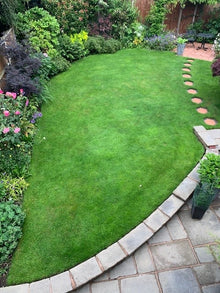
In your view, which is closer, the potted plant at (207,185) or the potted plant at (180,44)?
the potted plant at (207,185)

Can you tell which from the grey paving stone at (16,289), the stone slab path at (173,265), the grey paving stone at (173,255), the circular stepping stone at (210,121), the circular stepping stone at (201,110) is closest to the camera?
the grey paving stone at (16,289)

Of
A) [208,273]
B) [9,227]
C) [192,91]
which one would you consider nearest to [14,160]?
[9,227]

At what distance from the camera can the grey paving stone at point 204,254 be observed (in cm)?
311

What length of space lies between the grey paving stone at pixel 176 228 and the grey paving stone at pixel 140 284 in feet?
2.36

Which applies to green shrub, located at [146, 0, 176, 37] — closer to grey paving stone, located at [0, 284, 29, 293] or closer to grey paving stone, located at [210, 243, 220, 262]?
grey paving stone, located at [210, 243, 220, 262]

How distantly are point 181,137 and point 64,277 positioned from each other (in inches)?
138

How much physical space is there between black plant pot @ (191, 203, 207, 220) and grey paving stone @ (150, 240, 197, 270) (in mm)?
Answer: 440

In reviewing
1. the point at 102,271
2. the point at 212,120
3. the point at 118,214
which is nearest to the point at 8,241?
the point at 102,271

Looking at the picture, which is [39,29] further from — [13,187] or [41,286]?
[41,286]

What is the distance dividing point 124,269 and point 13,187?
2134 mm

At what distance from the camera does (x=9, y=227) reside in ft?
10.2

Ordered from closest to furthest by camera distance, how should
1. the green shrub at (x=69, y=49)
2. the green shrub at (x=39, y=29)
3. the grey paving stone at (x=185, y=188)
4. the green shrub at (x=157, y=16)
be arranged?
1. the grey paving stone at (x=185, y=188)
2. the green shrub at (x=39, y=29)
3. the green shrub at (x=69, y=49)
4. the green shrub at (x=157, y=16)

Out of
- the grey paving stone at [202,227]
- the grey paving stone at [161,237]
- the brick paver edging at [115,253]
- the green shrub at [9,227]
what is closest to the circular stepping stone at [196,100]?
the brick paver edging at [115,253]

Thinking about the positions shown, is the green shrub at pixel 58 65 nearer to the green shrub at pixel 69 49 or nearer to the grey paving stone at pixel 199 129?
the green shrub at pixel 69 49
